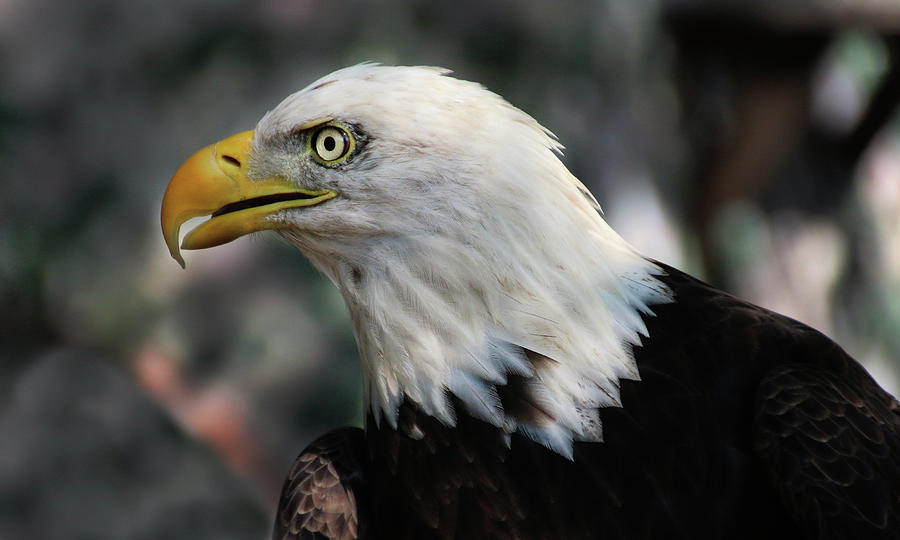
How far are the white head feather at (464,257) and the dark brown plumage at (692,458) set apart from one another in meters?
0.05

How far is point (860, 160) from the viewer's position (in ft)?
22.9

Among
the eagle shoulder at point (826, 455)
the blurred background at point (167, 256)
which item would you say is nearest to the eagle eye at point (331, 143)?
the eagle shoulder at point (826, 455)

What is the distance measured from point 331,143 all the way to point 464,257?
0.40 metres

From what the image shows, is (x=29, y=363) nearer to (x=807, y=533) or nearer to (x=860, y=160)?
(x=807, y=533)

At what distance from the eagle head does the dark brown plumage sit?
0.17 feet

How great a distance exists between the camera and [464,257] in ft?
6.41

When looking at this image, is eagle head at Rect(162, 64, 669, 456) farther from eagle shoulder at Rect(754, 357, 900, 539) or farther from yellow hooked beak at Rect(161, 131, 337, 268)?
eagle shoulder at Rect(754, 357, 900, 539)

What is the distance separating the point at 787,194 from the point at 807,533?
17.7ft

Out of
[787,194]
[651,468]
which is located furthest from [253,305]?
[787,194]

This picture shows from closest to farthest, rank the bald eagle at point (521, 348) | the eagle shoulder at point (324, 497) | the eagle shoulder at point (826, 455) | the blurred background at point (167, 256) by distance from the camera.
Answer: the eagle shoulder at point (826, 455) < the bald eagle at point (521, 348) < the eagle shoulder at point (324, 497) < the blurred background at point (167, 256)

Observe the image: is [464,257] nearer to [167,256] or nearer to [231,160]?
[231,160]

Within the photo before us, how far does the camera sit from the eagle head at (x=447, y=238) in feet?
6.42

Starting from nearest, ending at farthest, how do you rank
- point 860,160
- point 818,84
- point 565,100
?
1. point 565,100
2. point 818,84
3. point 860,160

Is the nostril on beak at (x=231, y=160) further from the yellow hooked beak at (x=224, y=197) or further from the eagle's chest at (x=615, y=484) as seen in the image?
the eagle's chest at (x=615, y=484)
